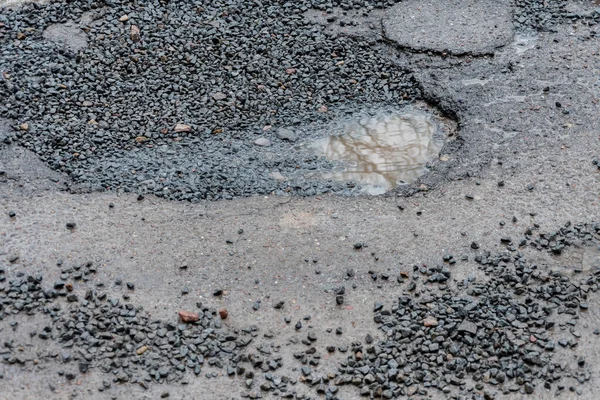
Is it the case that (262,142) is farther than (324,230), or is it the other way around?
(262,142)

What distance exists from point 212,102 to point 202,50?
68 centimetres

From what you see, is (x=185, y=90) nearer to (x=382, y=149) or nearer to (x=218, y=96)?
(x=218, y=96)

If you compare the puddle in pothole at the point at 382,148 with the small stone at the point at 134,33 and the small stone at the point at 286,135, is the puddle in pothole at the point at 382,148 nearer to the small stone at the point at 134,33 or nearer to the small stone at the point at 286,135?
the small stone at the point at 286,135

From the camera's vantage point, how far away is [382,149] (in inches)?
220

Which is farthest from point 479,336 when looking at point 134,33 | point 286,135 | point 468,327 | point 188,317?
point 134,33

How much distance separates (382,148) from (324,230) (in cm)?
104

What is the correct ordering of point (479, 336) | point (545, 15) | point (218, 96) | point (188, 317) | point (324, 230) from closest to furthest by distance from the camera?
point (479, 336)
point (188, 317)
point (324, 230)
point (218, 96)
point (545, 15)

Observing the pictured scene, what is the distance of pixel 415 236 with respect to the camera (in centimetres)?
483

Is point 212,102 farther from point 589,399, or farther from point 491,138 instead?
point 589,399

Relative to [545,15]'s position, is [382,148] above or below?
below

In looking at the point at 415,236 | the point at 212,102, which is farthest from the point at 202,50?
the point at 415,236

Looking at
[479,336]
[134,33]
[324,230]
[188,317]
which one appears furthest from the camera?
[134,33]

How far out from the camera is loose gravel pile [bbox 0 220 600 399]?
398 cm

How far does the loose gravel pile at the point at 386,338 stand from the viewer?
157 inches
